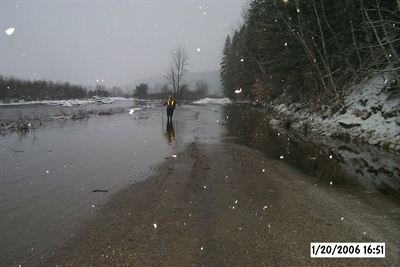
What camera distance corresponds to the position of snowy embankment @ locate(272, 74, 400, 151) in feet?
51.9

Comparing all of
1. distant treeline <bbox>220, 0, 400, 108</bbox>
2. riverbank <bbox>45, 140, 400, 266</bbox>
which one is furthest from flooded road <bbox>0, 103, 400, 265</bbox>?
distant treeline <bbox>220, 0, 400, 108</bbox>

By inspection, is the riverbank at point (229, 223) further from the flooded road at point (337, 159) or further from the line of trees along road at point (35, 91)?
the line of trees along road at point (35, 91)

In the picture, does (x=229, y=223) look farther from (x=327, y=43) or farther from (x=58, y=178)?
(x=327, y=43)

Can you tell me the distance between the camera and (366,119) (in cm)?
1802

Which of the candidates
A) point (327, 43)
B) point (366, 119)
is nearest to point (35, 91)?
point (327, 43)

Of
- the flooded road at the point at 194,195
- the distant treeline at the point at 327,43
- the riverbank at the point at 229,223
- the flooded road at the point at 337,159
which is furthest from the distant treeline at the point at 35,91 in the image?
the riverbank at the point at 229,223

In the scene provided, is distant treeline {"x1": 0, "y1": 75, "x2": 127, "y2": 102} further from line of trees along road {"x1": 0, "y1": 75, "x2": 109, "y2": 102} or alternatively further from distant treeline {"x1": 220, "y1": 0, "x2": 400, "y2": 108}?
distant treeline {"x1": 220, "y1": 0, "x2": 400, "y2": 108}

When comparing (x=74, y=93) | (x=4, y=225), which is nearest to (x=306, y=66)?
(x=4, y=225)

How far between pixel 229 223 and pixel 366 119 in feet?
47.1

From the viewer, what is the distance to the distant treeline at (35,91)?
72438 millimetres

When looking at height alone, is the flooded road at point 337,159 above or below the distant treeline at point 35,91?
below

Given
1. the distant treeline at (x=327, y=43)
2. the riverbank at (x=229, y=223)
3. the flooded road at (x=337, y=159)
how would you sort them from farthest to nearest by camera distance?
the distant treeline at (x=327, y=43)
the flooded road at (x=337, y=159)
the riverbank at (x=229, y=223)

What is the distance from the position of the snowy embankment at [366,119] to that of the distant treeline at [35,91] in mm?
66816

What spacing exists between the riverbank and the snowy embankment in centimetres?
760
